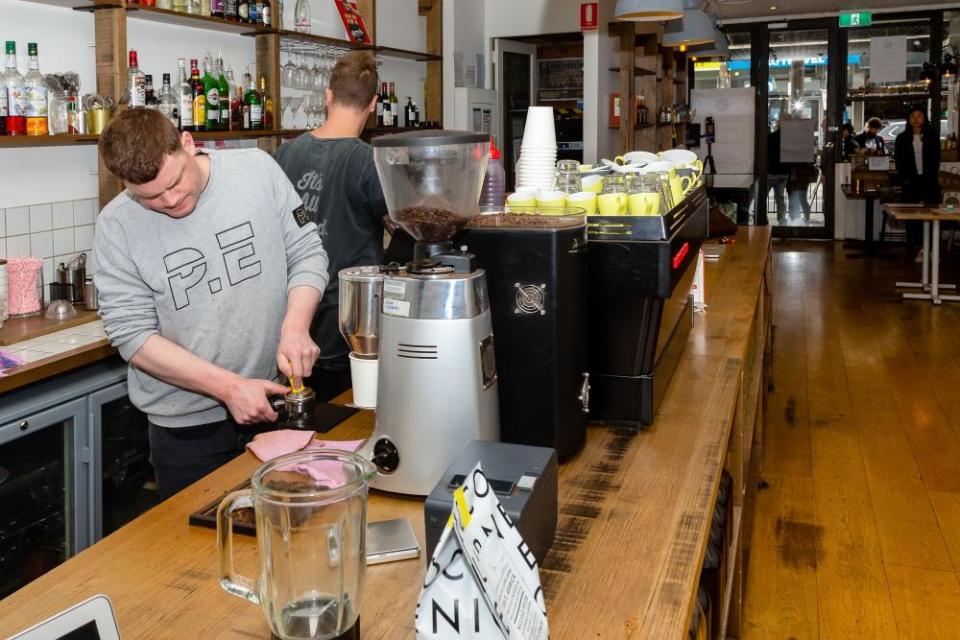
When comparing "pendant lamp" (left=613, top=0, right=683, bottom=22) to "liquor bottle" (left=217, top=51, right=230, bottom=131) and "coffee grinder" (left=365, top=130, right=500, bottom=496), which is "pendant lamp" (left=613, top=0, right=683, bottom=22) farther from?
"coffee grinder" (left=365, top=130, right=500, bottom=496)

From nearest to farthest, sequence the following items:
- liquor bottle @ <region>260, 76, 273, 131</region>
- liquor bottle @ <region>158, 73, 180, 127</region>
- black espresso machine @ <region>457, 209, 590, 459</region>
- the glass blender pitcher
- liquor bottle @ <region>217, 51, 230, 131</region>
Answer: the glass blender pitcher → black espresso machine @ <region>457, 209, 590, 459</region> → liquor bottle @ <region>158, 73, 180, 127</region> → liquor bottle @ <region>217, 51, 230, 131</region> → liquor bottle @ <region>260, 76, 273, 131</region>

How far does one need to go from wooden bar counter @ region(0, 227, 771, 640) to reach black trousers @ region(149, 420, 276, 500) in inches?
22.5

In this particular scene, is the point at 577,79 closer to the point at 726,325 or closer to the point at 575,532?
the point at 726,325

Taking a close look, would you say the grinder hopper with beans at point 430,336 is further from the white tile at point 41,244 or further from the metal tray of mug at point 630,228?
the white tile at point 41,244

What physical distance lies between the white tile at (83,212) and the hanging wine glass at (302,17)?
68.8 inches

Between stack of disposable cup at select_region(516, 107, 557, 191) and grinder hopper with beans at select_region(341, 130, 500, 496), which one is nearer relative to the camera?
grinder hopper with beans at select_region(341, 130, 500, 496)

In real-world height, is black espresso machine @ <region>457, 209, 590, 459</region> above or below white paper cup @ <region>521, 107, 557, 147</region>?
below

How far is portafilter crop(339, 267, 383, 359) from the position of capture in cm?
173

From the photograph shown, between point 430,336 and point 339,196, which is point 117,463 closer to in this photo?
point 339,196

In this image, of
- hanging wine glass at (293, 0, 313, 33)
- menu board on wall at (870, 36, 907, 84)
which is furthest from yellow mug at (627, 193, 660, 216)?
menu board on wall at (870, 36, 907, 84)

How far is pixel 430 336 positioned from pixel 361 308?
0.35 meters

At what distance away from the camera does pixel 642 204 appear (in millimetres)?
1878

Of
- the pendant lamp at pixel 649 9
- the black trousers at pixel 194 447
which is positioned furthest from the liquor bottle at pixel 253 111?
the black trousers at pixel 194 447

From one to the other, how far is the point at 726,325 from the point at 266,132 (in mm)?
2547
